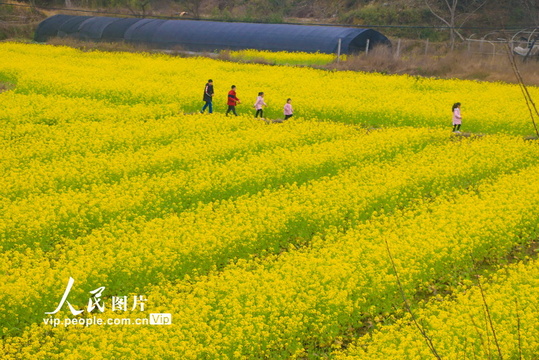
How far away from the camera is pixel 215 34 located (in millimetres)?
46625

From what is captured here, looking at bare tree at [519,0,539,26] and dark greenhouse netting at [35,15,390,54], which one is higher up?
bare tree at [519,0,539,26]

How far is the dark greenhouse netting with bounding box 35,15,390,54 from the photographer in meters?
43.5

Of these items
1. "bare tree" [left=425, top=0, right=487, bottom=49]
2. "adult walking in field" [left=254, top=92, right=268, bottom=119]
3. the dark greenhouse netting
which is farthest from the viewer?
"bare tree" [left=425, top=0, right=487, bottom=49]

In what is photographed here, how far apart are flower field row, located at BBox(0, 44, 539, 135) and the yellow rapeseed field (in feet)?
0.78

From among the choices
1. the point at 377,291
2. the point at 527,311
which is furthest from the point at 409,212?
the point at 527,311

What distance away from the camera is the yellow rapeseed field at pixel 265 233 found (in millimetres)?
9047

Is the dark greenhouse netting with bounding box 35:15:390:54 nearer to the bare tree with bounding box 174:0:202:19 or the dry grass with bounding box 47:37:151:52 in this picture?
the dry grass with bounding box 47:37:151:52

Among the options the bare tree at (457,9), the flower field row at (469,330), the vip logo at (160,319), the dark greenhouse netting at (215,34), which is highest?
the bare tree at (457,9)

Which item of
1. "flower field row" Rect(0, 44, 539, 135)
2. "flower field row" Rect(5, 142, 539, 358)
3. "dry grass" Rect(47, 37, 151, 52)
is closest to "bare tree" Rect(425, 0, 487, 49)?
"flower field row" Rect(0, 44, 539, 135)

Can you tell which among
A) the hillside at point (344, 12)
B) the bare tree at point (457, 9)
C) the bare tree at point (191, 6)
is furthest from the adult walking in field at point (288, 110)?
the bare tree at point (191, 6)

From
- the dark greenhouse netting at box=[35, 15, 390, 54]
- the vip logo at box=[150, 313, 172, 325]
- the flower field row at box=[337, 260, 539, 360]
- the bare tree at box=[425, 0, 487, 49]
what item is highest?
the bare tree at box=[425, 0, 487, 49]

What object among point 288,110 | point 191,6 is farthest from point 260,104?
point 191,6

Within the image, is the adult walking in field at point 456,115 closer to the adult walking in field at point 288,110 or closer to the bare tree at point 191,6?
the adult walking in field at point 288,110

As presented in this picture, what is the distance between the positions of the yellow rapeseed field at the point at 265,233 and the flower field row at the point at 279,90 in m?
0.24
